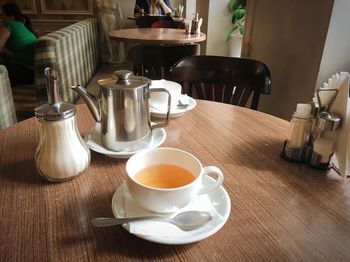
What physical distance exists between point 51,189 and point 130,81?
290mm

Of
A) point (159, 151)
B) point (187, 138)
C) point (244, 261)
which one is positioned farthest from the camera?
point (187, 138)

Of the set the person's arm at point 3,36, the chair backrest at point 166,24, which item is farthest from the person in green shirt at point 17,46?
the chair backrest at point 166,24

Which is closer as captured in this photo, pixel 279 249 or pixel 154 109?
pixel 279 249

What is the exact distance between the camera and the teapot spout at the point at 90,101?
67cm

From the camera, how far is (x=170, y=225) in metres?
0.46

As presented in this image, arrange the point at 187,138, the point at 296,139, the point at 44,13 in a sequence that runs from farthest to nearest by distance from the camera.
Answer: the point at 44,13
the point at 187,138
the point at 296,139

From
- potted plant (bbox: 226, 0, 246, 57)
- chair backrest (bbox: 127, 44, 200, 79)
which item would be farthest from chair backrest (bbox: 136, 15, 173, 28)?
chair backrest (bbox: 127, 44, 200, 79)

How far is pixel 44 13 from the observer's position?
5301 mm

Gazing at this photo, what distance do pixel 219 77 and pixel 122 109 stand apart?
771mm

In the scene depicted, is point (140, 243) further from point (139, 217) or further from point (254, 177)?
point (254, 177)

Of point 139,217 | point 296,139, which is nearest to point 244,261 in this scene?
point 139,217

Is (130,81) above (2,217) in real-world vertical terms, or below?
above

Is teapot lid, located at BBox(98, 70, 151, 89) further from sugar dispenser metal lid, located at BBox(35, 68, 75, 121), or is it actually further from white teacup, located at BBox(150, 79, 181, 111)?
white teacup, located at BBox(150, 79, 181, 111)

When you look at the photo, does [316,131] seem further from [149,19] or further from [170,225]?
[149,19]
